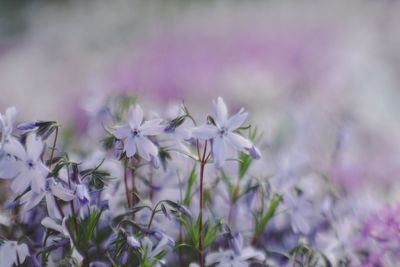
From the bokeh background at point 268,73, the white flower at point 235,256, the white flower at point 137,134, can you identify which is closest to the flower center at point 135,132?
the white flower at point 137,134

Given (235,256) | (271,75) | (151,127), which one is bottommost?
(271,75)

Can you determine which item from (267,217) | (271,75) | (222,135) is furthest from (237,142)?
(271,75)

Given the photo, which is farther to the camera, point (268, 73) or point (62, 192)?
point (268, 73)

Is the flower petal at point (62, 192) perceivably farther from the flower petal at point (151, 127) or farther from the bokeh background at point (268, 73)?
the bokeh background at point (268, 73)

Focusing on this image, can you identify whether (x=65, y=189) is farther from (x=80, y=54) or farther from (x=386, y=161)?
(x=80, y=54)

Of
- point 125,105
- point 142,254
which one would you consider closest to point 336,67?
point 125,105

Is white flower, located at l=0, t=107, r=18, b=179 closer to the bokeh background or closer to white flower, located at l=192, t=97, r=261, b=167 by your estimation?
white flower, located at l=192, t=97, r=261, b=167

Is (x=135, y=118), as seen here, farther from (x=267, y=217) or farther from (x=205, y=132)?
(x=267, y=217)
